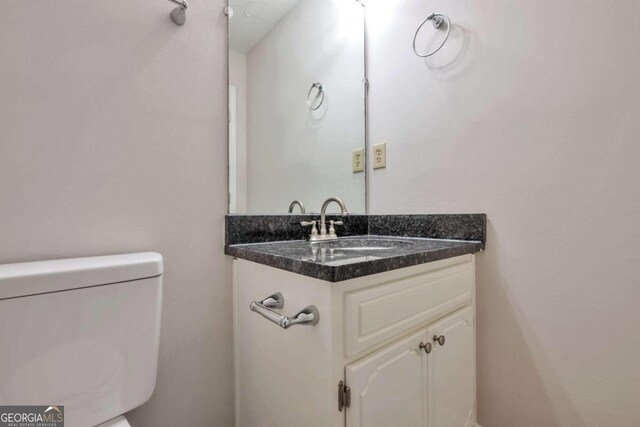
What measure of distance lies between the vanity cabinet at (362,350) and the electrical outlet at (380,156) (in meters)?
0.56

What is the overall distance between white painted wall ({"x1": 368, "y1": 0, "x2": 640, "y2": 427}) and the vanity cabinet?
5.8 inches

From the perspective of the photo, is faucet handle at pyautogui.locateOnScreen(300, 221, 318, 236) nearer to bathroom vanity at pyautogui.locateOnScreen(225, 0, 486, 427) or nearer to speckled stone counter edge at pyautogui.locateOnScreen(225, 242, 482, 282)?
bathroom vanity at pyautogui.locateOnScreen(225, 0, 486, 427)

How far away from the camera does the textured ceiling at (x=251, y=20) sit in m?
A: 0.98

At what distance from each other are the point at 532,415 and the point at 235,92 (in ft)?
4.81

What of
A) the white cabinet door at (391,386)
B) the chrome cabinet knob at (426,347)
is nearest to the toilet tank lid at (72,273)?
the white cabinet door at (391,386)

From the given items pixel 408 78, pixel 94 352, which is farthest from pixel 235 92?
pixel 94 352

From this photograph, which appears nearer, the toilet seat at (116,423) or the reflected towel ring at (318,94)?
the toilet seat at (116,423)

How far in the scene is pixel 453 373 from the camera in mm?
884

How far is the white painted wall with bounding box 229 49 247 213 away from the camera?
3.21 ft

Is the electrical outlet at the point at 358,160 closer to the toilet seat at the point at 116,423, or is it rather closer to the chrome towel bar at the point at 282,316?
the chrome towel bar at the point at 282,316

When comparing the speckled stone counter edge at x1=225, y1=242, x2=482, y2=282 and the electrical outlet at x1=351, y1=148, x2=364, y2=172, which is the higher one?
the electrical outlet at x1=351, y1=148, x2=364, y2=172

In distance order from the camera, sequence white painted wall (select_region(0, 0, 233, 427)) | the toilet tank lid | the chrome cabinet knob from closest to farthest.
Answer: the toilet tank lid → white painted wall (select_region(0, 0, 233, 427)) → the chrome cabinet knob

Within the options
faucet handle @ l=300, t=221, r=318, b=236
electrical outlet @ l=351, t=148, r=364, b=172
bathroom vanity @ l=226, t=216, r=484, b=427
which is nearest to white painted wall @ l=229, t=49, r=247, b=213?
bathroom vanity @ l=226, t=216, r=484, b=427

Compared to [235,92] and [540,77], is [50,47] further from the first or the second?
[540,77]
